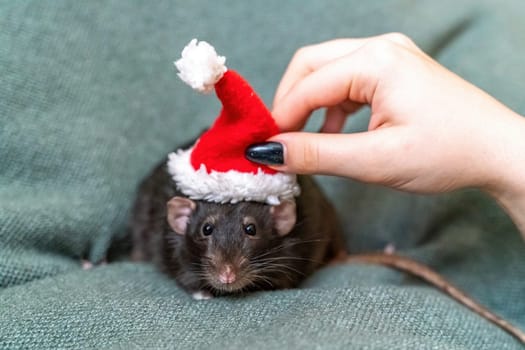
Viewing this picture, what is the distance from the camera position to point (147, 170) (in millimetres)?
2137

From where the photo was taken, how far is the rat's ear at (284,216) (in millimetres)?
1611

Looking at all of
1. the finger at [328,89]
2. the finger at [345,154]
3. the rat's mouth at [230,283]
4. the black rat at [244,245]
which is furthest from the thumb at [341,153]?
the rat's mouth at [230,283]

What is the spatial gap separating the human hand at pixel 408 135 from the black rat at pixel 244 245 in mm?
281

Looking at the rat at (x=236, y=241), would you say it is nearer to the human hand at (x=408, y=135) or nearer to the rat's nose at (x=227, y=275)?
the rat's nose at (x=227, y=275)

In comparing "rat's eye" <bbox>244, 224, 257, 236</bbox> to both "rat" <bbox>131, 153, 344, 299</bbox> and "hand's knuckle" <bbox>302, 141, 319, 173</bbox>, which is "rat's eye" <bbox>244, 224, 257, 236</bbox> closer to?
"rat" <bbox>131, 153, 344, 299</bbox>

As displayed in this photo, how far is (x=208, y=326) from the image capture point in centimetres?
128

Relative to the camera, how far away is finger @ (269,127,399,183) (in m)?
1.30

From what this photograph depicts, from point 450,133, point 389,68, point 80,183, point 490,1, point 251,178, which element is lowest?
point 80,183

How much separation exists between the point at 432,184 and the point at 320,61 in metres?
0.55

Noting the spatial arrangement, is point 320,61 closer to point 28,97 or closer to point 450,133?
point 450,133

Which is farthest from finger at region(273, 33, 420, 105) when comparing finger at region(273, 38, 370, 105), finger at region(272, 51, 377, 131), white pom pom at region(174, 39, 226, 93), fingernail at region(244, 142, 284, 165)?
white pom pom at region(174, 39, 226, 93)

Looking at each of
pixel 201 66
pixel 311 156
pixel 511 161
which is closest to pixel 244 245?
pixel 311 156

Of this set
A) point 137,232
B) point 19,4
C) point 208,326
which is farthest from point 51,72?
point 208,326

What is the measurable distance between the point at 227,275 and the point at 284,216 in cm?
29
